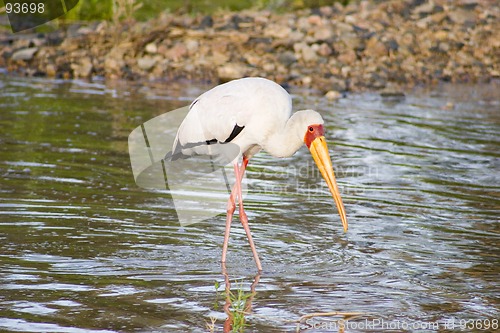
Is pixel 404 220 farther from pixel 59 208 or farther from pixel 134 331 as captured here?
pixel 134 331

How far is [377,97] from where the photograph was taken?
13438mm

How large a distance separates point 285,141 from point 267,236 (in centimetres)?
82

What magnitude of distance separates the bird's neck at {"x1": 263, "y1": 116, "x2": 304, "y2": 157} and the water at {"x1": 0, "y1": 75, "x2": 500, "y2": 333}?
2.19 feet

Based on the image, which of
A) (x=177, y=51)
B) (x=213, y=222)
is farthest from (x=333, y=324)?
(x=177, y=51)

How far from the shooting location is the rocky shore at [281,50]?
14312 millimetres

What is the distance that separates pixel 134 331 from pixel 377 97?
9321mm

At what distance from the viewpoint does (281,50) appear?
48.5ft

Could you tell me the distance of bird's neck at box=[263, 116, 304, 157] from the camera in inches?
247

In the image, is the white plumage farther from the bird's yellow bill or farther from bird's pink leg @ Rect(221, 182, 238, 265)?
bird's pink leg @ Rect(221, 182, 238, 265)

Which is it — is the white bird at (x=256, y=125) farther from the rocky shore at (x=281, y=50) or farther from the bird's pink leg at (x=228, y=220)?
the rocky shore at (x=281, y=50)

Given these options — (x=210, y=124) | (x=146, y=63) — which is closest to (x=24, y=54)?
(x=146, y=63)

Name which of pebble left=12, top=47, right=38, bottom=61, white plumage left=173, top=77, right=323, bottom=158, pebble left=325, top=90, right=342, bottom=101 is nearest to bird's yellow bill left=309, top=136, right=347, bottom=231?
white plumage left=173, top=77, right=323, bottom=158

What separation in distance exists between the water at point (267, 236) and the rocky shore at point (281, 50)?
10.2 feet

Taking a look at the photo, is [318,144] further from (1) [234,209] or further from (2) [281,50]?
(2) [281,50]
